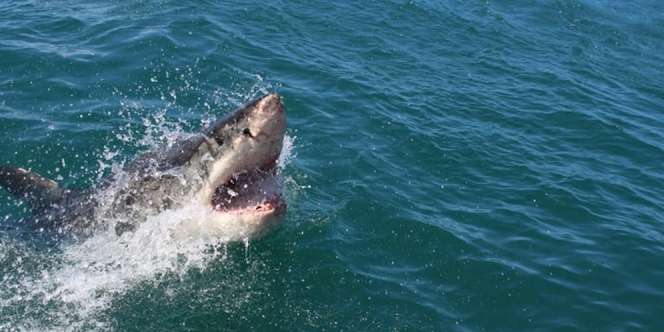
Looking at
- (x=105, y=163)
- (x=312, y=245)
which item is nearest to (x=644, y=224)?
(x=312, y=245)

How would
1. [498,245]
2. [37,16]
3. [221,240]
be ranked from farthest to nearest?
[37,16]
[498,245]
[221,240]

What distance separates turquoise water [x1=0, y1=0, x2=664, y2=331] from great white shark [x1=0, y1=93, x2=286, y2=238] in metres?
0.34

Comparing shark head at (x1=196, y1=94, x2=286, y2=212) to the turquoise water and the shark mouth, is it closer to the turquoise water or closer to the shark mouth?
the shark mouth

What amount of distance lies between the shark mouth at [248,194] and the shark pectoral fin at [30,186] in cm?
254

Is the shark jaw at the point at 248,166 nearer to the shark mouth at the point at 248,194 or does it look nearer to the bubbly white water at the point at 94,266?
the shark mouth at the point at 248,194

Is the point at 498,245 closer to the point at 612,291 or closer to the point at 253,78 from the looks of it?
the point at 612,291

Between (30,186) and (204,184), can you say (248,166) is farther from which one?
(30,186)

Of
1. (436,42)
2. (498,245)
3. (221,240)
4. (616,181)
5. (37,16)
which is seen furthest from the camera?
(436,42)

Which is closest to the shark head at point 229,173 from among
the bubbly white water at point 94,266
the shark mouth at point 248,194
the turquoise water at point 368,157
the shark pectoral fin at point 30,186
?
the shark mouth at point 248,194

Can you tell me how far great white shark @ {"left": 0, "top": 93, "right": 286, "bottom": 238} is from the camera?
852 centimetres

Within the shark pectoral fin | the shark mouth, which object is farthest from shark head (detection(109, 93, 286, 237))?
the shark pectoral fin

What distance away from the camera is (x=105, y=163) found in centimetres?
1274

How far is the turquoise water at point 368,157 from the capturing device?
9.66 m

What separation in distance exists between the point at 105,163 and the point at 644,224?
9337mm
